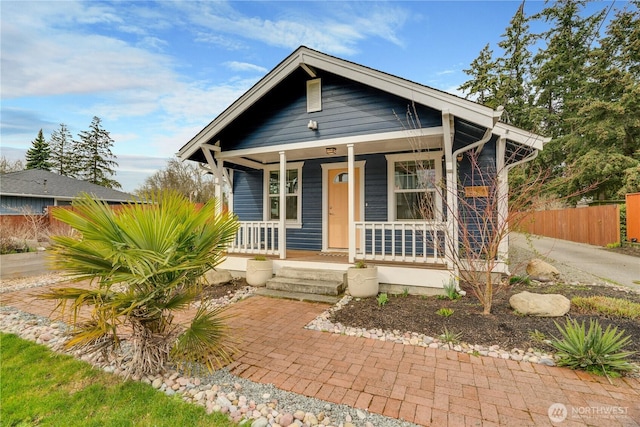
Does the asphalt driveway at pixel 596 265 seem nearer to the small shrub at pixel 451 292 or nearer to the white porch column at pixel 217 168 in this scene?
the small shrub at pixel 451 292

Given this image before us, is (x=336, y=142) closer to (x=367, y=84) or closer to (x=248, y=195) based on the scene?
(x=367, y=84)

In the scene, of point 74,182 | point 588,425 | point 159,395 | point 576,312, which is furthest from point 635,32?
point 74,182

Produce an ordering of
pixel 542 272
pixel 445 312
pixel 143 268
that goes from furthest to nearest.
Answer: pixel 542 272 < pixel 445 312 < pixel 143 268

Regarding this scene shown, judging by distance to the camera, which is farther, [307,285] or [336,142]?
[336,142]

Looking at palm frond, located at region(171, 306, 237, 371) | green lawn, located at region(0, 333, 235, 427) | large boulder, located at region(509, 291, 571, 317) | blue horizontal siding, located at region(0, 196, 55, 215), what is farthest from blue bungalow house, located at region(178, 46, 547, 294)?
blue horizontal siding, located at region(0, 196, 55, 215)

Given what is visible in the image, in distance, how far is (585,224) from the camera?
13.0m

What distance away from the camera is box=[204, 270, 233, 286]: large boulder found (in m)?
6.14

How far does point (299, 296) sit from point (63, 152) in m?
40.8

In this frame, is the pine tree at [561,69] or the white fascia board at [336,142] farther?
the pine tree at [561,69]

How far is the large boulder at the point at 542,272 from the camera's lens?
642 centimetres

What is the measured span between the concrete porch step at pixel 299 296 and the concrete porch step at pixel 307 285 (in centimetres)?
7

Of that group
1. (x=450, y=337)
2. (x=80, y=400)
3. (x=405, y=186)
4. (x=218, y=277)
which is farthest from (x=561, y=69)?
(x=80, y=400)

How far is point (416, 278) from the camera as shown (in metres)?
5.21

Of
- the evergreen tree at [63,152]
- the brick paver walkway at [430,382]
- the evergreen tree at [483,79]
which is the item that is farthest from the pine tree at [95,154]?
the brick paver walkway at [430,382]
